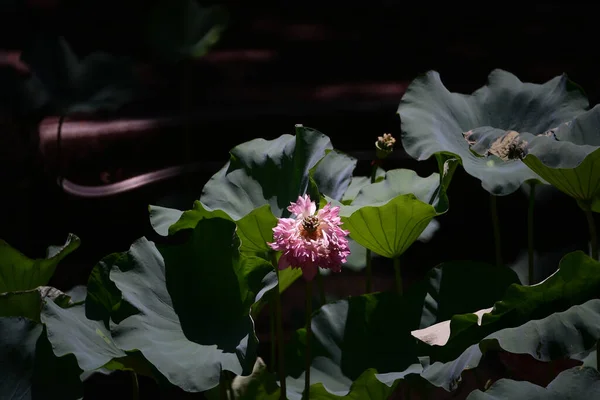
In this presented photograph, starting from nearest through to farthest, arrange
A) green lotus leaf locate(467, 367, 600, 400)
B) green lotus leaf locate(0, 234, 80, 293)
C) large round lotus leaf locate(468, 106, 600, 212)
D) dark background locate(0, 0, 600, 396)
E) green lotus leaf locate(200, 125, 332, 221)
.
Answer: green lotus leaf locate(467, 367, 600, 400), large round lotus leaf locate(468, 106, 600, 212), green lotus leaf locate(0, 234, 80, 293), green lotus leaf locate(200, 125, 332, 221), dark background locate(0, 0, 600, 396)

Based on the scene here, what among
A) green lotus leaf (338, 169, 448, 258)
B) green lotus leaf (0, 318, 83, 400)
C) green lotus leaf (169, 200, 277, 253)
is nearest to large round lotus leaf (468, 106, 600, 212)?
green lotus leaf (338, 169, 448, 258)

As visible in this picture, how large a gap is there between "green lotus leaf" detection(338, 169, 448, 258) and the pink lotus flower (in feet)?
0.36

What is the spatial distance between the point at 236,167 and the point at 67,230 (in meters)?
1.01

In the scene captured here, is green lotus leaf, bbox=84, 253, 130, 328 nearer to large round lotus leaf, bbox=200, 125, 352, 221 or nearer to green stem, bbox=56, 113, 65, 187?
large round lotus leaf, bbox=200, 125, 352, 221

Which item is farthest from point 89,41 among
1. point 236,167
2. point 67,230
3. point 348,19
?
point 236,167

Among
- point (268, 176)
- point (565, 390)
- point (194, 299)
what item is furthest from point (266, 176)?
point (565, 390)

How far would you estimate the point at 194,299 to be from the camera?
4.60ft

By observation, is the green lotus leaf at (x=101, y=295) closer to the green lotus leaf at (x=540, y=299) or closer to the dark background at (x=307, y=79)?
the green lotus leaf at (x=540, y=299)

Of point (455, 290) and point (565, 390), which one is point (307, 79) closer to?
point (455, 290)

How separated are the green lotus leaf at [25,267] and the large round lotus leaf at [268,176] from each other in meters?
0.26

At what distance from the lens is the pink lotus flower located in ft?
3.95

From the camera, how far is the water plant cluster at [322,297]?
1.23 metres

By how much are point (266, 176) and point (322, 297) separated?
28cm

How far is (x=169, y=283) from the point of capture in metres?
1.41
